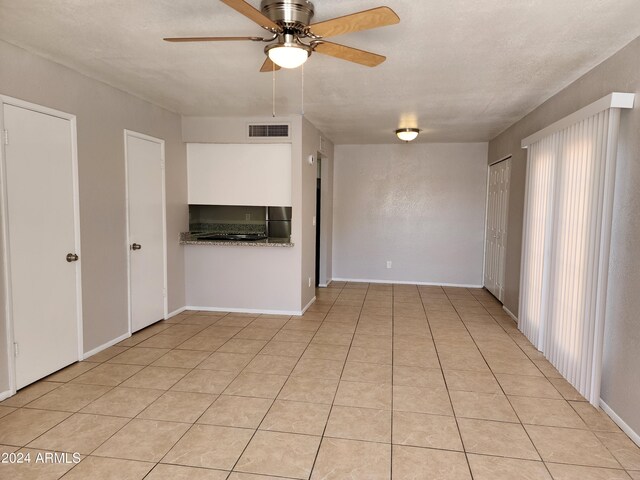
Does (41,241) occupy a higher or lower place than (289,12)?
lower

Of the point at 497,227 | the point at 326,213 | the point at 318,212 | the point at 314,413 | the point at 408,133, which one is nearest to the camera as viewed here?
the point at 314,413

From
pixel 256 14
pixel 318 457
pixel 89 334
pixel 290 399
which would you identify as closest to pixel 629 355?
pixel 318 457

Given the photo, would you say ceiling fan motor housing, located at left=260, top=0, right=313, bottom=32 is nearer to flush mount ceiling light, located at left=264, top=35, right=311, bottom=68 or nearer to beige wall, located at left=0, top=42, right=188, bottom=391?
flush mount ceiling light, located at left=264, top=35, right=311, bottom=68

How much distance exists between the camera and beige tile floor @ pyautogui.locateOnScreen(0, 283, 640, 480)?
2189 mm

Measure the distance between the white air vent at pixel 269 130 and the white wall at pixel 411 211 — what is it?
245 centimetres

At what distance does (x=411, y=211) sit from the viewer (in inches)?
285

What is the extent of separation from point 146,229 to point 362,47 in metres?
2.96

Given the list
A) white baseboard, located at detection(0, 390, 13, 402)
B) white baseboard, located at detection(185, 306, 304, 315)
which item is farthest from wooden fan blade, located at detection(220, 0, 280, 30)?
white baseboard, located at detection(185, 306, 304, 315)

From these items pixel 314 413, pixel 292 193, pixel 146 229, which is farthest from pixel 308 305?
pixel 314 413

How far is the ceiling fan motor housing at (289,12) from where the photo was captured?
2.07 meters

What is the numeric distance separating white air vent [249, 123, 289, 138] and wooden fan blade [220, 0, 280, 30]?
2957 mm

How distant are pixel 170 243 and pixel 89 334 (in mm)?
1511

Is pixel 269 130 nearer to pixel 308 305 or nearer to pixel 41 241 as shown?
pixel 308 305

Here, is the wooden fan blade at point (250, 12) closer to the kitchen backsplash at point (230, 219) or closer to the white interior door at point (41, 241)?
the white interior door at point (41, 241)
